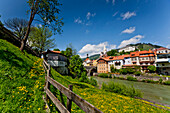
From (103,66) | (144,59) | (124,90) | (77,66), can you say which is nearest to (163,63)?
(144,59)

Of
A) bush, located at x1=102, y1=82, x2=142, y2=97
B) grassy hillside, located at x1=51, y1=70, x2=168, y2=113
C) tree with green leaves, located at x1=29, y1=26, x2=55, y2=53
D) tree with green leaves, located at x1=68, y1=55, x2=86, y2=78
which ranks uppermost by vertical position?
tree with green leaves, located at x1=29, y1=26, x2=55, y2=53

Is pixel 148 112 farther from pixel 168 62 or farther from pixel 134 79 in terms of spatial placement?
pixel 168 62

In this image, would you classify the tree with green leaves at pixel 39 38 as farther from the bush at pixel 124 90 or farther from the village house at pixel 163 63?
the village house at pixel 163 63

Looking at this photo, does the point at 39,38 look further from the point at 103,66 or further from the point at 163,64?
the point at 163,64

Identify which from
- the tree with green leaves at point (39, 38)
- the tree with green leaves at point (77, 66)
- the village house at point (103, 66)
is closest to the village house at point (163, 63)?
the village house at point (103, 66)

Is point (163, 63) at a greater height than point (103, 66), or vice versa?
point (163, 63)

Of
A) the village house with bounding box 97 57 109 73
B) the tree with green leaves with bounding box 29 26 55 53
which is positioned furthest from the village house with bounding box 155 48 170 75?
the tree with green leaves with bounding box 29 26 55 53

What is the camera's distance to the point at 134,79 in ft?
101

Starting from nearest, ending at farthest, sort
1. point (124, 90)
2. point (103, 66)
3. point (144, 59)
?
point (124, 90), point (144, 59), point (103, 66)

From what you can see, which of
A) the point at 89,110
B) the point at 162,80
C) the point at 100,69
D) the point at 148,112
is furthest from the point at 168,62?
the point at 89,110

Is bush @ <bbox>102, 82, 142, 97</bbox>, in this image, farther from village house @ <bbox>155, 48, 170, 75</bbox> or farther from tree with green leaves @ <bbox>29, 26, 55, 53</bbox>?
village house @ <bbox>155, 48, 170, 75</bbox>

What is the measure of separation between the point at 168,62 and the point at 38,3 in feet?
180

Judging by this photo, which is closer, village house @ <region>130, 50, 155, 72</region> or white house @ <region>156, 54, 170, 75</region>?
white house @ <region>156, 54, 170, 75</region>

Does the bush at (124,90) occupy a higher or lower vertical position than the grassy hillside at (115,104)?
lower
